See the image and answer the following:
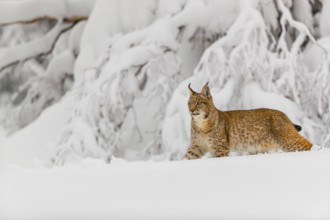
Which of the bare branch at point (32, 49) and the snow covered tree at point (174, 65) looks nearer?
the snow covered tree at point (174, 65)

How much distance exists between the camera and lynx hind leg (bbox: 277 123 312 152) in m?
3.24

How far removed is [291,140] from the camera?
3.26 metres

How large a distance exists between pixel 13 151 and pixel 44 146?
402 millimetres

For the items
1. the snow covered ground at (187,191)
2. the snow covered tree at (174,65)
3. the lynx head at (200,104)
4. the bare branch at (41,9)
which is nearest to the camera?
the snow covered ground at (187,191)

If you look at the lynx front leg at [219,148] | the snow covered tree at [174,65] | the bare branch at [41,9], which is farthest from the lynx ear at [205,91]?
the bare branch at [41,9]

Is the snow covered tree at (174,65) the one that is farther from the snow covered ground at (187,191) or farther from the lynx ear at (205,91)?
the snow covered ground at (187,191)

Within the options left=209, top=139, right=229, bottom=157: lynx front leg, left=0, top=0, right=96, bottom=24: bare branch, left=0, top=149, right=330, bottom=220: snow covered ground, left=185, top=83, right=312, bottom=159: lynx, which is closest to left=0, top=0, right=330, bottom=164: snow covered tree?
left=0, top=0, right=96, bottom=24: bare branch

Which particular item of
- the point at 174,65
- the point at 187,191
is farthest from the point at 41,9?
the point at 187,191

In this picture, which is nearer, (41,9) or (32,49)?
(41,9)

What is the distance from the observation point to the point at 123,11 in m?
5.93

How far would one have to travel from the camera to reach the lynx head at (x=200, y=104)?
3189 mm

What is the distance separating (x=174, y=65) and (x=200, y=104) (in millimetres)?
2500

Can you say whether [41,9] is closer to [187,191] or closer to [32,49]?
[32,49]

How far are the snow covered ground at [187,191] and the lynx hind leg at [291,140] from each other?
360mm
